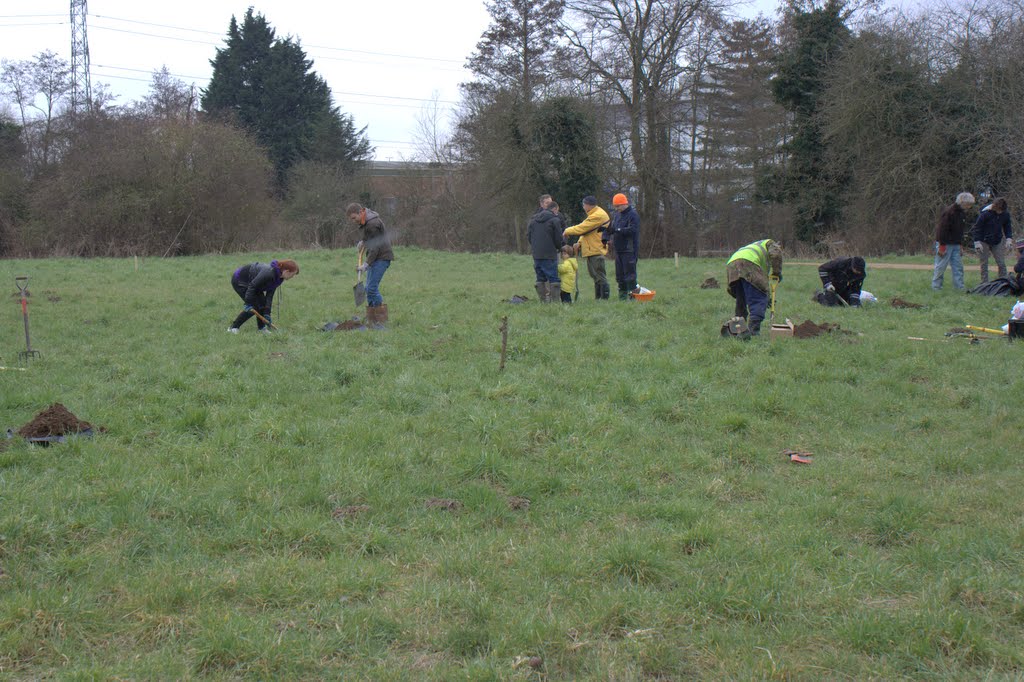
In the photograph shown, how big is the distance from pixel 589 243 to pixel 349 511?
9383 mm

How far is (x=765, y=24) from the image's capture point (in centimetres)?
3512

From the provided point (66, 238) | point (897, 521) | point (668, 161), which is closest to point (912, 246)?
point (668, 161)

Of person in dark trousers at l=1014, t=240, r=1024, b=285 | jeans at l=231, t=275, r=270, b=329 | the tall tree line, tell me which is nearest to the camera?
jeans at l=231, t=275, r=270, b=329

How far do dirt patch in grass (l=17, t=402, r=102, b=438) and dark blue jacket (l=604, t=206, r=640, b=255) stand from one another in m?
8.89

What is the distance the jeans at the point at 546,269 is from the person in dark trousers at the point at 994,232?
7144mm

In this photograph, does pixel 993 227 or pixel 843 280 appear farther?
pixel 993 227

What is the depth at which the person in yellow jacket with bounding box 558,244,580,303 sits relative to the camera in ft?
44.1

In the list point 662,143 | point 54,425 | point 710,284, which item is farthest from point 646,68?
point 54,425

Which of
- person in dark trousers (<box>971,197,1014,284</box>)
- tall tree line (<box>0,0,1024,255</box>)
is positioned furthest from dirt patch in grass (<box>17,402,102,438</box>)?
tall tree line (<box>0,0,1024,255</box>)

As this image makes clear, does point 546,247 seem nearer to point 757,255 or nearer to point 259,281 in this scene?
point 757,255

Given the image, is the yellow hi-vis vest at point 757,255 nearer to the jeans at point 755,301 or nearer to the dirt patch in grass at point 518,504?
the jeans at point 755,301

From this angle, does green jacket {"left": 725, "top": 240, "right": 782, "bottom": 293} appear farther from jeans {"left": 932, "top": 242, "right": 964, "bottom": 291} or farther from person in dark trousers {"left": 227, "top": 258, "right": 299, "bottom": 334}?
jeans {"left": 932, "top": 242, "right": 964, "bottom": 291}

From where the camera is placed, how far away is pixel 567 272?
13.4m

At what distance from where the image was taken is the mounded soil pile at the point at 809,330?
983 cm
